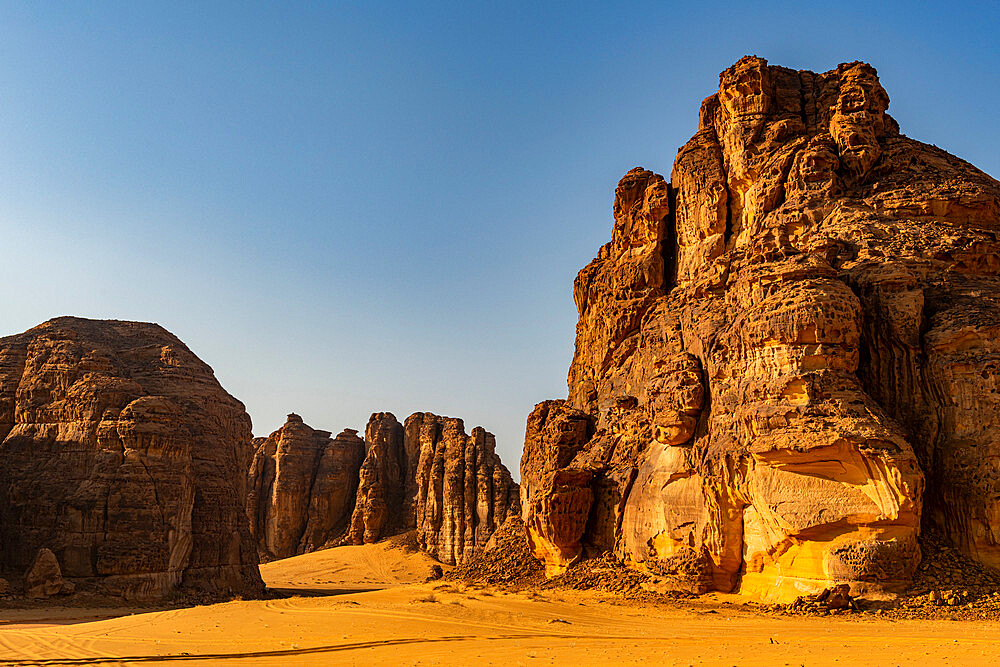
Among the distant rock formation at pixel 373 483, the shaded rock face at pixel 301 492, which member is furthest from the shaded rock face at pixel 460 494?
the shaded rock face at pixel 301 492

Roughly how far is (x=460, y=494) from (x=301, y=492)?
1519cm

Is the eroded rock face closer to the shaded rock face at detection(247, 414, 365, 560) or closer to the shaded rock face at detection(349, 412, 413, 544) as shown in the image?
the shaded rock face at detection(349, 412, 413, 544)

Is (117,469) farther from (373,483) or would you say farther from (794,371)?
(373,483)

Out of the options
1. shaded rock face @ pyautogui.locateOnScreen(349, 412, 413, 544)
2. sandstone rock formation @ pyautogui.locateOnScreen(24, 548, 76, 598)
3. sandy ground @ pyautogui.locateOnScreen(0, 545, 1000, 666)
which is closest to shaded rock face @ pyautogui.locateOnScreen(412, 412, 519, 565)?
shaded rock face @ pyautogui.locateOnScreen(349, 412, 413, 544)

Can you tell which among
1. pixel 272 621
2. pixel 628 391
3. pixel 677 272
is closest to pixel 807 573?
pixel 628 391

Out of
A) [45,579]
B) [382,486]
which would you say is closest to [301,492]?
[382,486]

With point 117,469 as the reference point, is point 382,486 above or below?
below

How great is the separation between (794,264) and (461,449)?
106 feet

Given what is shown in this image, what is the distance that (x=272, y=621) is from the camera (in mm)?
16734

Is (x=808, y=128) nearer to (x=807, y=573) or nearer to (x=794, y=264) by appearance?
(x=794, y=264)

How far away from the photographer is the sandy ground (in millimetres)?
11430

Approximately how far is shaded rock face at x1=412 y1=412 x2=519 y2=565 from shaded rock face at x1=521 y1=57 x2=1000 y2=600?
1848 centimetres

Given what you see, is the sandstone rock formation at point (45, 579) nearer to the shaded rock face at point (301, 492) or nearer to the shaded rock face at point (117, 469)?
the shaded rock face at point (117, 469)

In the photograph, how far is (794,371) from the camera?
17.3 metres
